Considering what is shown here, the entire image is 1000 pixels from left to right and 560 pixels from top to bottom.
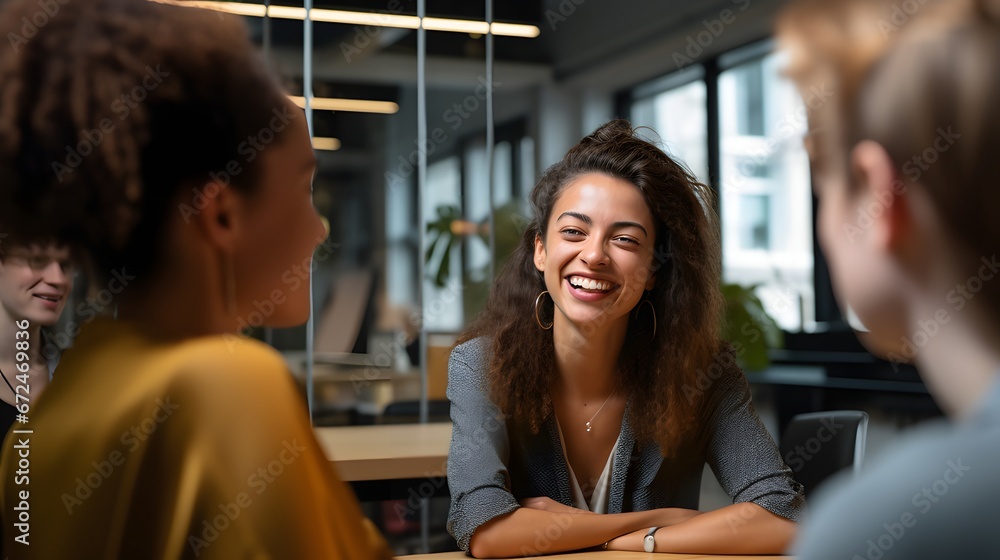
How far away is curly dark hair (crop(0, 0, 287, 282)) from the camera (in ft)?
2.11

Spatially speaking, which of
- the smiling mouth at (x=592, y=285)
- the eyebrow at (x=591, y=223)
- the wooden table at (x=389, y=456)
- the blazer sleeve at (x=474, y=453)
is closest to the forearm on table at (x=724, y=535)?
the blazer sleeve at (x=474, y=453)

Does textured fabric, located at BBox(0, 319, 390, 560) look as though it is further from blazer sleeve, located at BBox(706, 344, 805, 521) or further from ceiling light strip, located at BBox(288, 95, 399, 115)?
ceiling light strip, located at BBox(288, 95, 399, 115)

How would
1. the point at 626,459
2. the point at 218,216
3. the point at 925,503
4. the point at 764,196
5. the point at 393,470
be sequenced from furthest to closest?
1. the point at 764,196
2. the point at 393,470
3. the point at 626,459
4. the point at 218,216
5. the point at 925,503

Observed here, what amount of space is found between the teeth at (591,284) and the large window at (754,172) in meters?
4.82

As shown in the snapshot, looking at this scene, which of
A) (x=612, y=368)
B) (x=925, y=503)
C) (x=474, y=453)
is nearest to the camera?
(x=925, y=503)

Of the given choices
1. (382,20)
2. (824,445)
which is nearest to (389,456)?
(824,445)

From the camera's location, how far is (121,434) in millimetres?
631

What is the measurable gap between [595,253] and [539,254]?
0.75 ft

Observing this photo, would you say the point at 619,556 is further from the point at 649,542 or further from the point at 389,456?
the point at 389,456

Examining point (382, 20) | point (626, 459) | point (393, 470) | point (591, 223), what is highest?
point (382, 20)

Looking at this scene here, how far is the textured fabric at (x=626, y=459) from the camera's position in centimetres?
201

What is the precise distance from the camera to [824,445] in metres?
2.82

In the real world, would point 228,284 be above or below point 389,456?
above

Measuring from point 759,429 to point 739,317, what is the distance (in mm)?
3752
